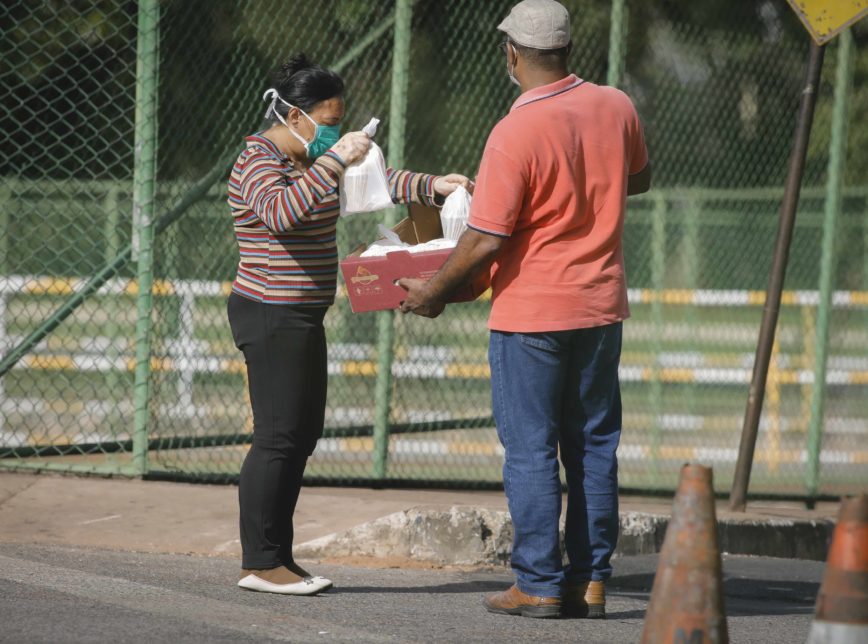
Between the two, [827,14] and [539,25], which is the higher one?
[827,14]

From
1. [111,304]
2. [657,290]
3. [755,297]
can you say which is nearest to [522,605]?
[657,290]

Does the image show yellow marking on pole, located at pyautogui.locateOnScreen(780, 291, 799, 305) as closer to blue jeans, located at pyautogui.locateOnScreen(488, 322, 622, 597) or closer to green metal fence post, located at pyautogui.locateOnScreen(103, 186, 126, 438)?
green metal fence post, located at pyautogui.locateOnScreen(103, 186, 126, 438)

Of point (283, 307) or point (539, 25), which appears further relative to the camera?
point (283, 307)

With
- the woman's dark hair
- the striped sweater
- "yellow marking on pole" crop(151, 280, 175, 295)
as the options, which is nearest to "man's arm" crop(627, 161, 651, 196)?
the striped sweater

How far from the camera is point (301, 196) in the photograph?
4.56 m

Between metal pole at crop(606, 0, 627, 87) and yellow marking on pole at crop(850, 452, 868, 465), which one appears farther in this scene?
yellow marking on pole at crop(850, 452, 868, 465)

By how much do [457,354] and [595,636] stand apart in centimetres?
435

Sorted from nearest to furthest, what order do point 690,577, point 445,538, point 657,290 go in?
1. point 690,577
2. point 445,538
3. point 657,290

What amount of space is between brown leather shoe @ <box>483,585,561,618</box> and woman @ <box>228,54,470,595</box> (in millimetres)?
589

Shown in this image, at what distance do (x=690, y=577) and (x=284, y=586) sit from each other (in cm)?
164

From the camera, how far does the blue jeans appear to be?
4582 mm

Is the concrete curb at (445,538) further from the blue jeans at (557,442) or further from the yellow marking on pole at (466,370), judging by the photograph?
the yellow marking on pole at (466,370)

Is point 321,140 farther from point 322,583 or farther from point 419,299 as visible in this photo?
point 322,583

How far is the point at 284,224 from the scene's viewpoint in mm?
4570
